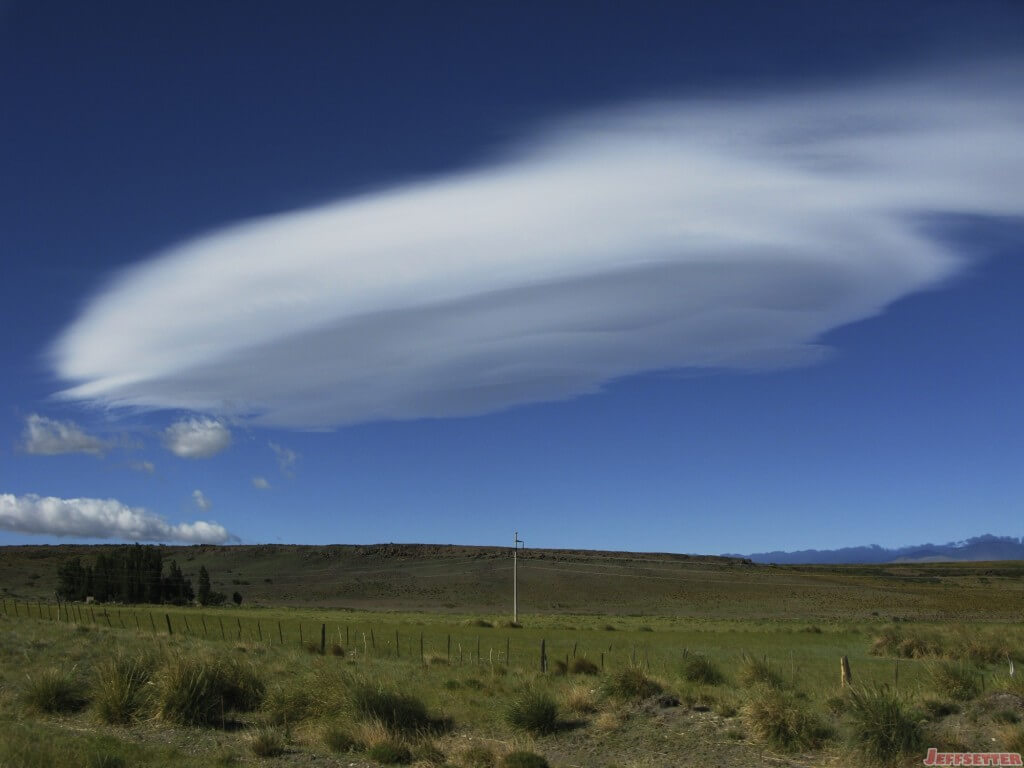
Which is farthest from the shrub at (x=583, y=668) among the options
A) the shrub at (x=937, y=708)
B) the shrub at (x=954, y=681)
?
the shrub at (x=937, y=708)

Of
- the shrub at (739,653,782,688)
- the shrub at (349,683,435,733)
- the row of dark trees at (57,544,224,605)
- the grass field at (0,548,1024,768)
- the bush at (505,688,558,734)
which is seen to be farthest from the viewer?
the row of dark trees at (57,544,224,605)

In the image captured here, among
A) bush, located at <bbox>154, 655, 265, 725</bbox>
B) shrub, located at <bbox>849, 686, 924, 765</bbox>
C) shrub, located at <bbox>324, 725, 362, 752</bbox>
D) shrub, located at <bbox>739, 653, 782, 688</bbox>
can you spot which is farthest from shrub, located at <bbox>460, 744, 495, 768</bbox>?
shrub, located at <bbox>739, 653, 782, 688</bbox>

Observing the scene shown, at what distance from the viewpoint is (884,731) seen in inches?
628

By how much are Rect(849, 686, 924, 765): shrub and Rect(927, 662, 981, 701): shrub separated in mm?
5618

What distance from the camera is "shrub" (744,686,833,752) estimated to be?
17156mm

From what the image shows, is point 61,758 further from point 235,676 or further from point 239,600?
point 239,600

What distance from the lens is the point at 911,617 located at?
90250mm

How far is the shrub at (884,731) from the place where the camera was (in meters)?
15.7

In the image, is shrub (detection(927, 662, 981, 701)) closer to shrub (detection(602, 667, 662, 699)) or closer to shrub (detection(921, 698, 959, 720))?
shrub (detection(921, 698, 959, 720))

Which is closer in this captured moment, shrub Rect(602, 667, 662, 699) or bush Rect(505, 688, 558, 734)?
bush Rect(505, 688, 558, 734)

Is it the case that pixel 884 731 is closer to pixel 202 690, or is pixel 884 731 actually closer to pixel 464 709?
pixel 464 709

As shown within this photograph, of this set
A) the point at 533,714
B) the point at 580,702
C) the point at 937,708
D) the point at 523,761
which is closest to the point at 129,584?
the point at 580,702

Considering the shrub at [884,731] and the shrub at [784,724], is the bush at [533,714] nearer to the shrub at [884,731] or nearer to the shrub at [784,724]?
the shrub at [784,724]

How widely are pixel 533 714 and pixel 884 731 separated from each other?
7.29m
